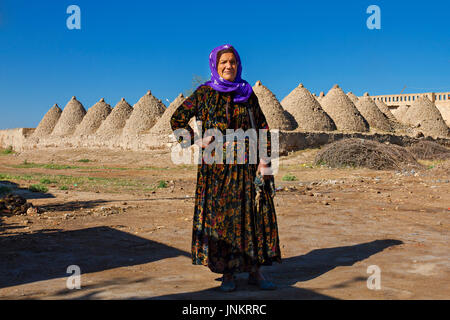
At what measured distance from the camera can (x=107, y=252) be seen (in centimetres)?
391

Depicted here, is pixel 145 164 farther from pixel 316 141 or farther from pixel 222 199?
pixel 222 199

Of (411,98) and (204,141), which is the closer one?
(204,141)

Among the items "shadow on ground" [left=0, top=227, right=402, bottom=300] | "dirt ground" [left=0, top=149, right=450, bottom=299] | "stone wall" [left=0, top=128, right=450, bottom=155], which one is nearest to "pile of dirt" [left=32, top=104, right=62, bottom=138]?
"stone wall" [left=0, top=128, right=450, bottom=155]

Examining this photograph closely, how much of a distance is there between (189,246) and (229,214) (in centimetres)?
156

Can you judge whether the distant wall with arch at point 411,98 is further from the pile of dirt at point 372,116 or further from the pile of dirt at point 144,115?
the pile of dirt at point 144,115

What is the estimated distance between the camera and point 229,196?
8.89ft

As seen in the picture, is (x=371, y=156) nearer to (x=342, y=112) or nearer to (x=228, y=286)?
(x=342, y=112)

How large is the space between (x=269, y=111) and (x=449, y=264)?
1793cm

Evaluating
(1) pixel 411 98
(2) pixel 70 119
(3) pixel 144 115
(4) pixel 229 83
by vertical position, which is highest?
(1) pixel 411 98

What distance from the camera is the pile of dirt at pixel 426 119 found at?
2500 cm

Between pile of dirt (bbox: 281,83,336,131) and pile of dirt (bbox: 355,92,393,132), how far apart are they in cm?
317

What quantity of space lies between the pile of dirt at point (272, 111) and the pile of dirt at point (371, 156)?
6.16 m

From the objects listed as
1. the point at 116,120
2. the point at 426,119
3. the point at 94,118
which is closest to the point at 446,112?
the point at 426,119

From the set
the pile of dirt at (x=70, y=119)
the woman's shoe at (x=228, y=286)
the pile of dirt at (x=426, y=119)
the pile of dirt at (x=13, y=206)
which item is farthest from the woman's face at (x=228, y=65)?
the pile of dirt at (x=70, y=119)
